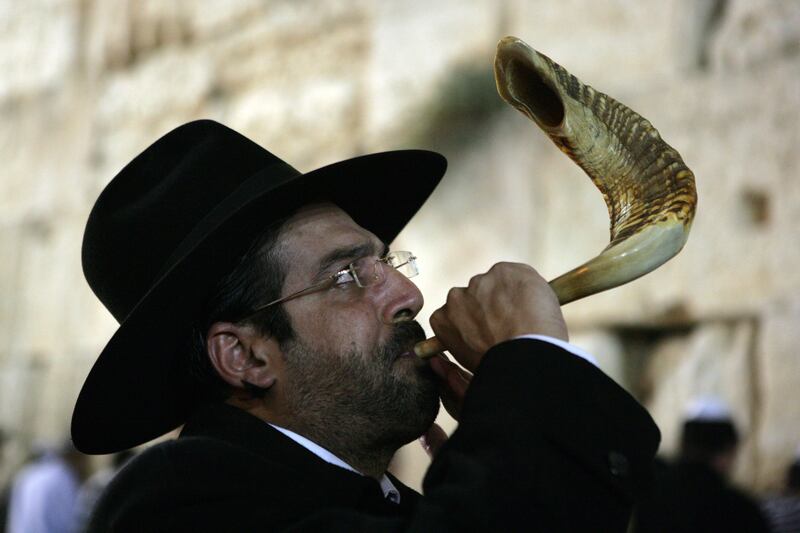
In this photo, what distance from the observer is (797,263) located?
4086 mm

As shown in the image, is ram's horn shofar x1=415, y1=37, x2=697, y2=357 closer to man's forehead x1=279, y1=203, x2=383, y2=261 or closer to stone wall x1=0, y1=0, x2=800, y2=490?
man's forehead x1=279, y1=203, x2=383, y2=261

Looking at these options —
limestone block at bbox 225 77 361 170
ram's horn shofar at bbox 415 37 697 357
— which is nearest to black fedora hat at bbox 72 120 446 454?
ram's horn shofar at bbox 415 37 697 357

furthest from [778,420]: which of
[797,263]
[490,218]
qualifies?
[490,218]

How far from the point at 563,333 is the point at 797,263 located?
307 cm

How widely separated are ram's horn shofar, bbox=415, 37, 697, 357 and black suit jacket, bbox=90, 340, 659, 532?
169 millimetres

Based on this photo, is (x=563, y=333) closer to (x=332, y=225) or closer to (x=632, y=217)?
(x=632, y=217)

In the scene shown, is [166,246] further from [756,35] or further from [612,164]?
[756,35]

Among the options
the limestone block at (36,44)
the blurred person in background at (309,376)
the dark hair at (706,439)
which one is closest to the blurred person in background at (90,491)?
the dark hair at (706,439)

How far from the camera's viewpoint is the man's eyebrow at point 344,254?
164 centimetres

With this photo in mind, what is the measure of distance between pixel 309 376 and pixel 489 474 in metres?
0.44

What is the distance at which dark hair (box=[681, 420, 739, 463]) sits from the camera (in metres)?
3.52

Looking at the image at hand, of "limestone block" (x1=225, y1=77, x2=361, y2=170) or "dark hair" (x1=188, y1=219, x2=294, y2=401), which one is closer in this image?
"dark hair" (x1=188, y1=219, x2=294, y2=401)

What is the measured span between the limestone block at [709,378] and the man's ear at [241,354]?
3.06 m

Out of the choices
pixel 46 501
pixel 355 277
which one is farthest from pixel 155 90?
pixel 355 277
